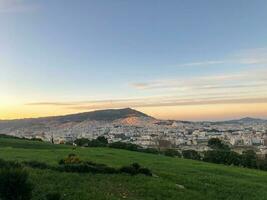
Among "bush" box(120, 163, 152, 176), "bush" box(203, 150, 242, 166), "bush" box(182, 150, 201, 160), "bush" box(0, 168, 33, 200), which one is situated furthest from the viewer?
"bush" box(182, 150, 201, 160)

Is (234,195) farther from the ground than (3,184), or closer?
closer

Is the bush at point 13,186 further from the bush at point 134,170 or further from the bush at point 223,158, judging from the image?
the bush at point 223,158

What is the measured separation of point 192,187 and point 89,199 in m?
6.79

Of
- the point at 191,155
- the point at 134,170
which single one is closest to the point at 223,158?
the point at 191,155

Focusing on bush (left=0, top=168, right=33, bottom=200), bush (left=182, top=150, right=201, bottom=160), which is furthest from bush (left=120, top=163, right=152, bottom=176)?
bush (left=182, top=150, right=201, bottom=160)

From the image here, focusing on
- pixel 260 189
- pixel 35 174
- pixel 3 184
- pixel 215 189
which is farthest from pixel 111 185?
pixel 260 189

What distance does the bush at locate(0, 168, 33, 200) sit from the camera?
13.1 meters

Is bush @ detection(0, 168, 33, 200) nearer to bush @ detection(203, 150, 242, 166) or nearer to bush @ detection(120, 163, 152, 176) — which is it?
bush @ detection(120, 163, 152, 176)

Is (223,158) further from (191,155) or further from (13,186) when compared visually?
(13,186)

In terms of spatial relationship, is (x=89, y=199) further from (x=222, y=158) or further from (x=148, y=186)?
(x=222, y=158)

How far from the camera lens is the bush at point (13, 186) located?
515 inches

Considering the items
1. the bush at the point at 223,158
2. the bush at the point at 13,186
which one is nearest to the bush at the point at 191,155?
the bush at the point at 223,158

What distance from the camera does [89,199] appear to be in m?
17.0

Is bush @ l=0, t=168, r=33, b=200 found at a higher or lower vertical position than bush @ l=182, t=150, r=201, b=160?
higher
